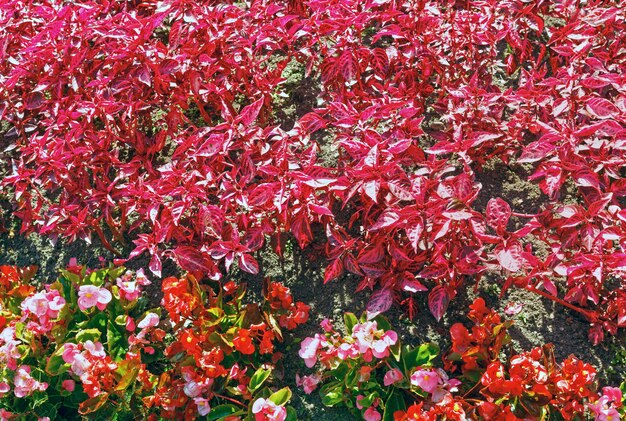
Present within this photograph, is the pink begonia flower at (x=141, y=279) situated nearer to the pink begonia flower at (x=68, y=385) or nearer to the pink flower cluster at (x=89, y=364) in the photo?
the pink flower cluster at (x=89, y=364)

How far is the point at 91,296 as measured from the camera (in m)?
2.17

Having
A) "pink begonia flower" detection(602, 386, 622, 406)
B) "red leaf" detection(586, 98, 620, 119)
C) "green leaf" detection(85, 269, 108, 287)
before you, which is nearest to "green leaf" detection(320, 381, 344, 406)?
"pink begonia flower" detection(602, 386, 622, 406)

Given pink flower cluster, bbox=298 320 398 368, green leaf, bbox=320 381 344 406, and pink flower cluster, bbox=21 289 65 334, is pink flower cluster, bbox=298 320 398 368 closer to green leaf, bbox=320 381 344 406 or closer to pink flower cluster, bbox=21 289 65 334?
green leaf, bbox=320 381 344 406

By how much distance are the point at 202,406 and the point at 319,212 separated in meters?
0.65

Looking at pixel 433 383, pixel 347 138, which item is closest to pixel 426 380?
pixel 433 383

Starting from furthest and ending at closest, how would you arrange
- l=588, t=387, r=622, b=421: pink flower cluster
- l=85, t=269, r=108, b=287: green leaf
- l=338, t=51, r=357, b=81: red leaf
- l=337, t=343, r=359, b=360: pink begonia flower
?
l=338, t=51, r=357, b=81: red leaf
l=85, t=269, r=108, b=287: green leaf
l=337, t=343, r=359, b=360: pink begonia flower
l=588, t=387, r=622, b=421: pink flower cluster

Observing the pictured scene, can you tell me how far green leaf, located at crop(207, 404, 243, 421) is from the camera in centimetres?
203

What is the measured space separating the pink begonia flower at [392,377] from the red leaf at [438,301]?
7.8 inches

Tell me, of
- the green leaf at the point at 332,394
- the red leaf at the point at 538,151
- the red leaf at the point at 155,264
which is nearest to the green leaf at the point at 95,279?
the red leaf at the point at 155,264

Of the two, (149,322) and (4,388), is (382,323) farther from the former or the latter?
(4,388)

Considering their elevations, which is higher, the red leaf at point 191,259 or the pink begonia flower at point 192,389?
the red leaf at point 191,259

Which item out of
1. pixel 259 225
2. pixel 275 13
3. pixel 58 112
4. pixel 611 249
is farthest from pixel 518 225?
pixel 58 112

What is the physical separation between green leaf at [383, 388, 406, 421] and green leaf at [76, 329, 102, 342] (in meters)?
0.91

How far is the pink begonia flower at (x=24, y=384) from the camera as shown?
6.81 feet
